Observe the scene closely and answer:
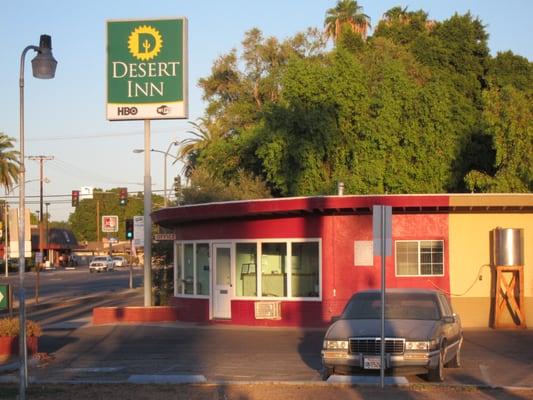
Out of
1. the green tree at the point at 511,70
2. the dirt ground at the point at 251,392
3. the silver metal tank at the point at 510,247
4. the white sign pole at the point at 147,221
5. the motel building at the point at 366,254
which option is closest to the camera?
the dirt ground at the point at 251,392

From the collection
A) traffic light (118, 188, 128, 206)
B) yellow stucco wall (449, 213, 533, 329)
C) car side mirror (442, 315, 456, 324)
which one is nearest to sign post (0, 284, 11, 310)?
car side mirror (442, 315, 456, 324)

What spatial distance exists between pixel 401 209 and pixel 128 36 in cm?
1022

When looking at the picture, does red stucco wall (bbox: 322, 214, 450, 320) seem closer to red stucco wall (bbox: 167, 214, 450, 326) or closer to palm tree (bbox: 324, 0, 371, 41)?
red stucco wall (bbox: 167, 214, 450, 326)

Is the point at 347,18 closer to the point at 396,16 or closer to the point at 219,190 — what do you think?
the point at 396,16

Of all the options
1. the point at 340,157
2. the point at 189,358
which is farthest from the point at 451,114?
the point at 189,358

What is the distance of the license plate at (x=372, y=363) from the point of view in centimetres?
1378

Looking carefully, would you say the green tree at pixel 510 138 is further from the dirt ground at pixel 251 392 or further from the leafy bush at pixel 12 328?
the dirt ground at pixel 251 392

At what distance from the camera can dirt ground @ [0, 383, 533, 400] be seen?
12.5 meters

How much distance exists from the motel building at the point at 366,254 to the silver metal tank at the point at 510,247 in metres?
0.06

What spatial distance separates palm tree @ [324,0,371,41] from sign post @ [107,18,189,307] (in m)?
35.3

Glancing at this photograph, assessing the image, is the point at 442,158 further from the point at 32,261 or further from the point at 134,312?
the point at 32,261

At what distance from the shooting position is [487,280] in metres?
23.6

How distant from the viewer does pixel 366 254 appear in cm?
2369

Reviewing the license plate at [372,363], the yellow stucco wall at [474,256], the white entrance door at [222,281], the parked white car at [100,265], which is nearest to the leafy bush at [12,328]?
the license plate at [372,363]
